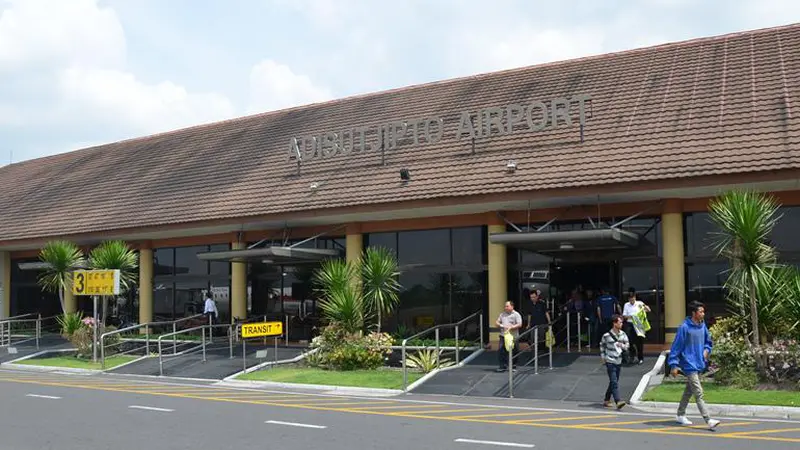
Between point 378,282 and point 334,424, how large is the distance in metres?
9.10

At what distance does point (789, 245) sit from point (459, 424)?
1030 centimetres

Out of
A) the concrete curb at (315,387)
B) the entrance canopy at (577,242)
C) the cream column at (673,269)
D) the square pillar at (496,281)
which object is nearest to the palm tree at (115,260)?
the concrete curb at (315,387)

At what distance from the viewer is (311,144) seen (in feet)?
85.1

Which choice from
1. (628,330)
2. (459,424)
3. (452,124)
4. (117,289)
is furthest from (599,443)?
(117,289)

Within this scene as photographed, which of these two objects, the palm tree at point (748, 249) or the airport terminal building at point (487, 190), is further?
the airport terminal building at point (487, 190)

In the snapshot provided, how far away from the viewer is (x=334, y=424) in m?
12.5

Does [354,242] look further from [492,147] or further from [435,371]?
[435,371]

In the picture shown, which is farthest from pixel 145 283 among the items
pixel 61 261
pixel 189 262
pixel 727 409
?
pixel 727 409

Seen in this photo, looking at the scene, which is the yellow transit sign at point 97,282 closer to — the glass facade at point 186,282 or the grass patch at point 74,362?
the grass patch at point 74,362

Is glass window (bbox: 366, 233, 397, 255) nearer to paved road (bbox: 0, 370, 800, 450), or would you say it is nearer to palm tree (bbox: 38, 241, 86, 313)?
paved road (bbox: 0, 370, 800, 450)

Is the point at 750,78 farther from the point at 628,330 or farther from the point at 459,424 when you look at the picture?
the point at 459,424

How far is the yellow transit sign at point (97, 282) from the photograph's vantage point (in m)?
23.8

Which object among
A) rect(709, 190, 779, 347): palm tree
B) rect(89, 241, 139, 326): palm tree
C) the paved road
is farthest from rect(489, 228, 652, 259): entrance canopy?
rect(89, 241, 139, 326): palm tree

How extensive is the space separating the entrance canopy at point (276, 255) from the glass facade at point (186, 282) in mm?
3305
